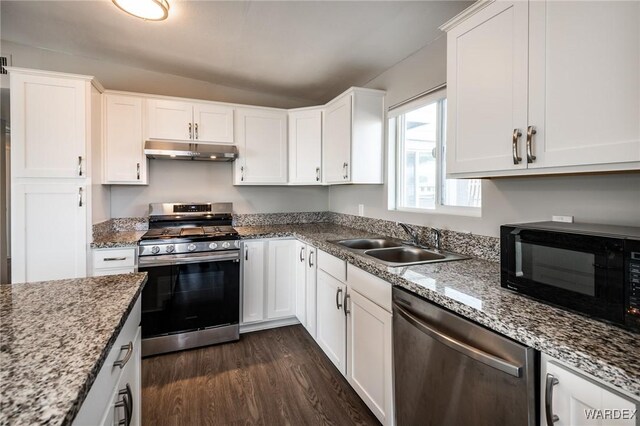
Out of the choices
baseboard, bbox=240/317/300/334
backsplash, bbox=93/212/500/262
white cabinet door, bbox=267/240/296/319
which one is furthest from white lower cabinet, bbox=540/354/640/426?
baseboard, bbox=240/317/300/334

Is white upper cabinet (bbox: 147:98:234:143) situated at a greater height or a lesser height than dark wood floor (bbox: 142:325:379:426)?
greater

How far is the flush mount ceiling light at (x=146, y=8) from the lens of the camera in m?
1.78

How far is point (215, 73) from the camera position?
3.08 meters

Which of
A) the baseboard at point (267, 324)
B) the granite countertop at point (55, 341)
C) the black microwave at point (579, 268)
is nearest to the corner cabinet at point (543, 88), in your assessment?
the black microwave at point (579, 268)

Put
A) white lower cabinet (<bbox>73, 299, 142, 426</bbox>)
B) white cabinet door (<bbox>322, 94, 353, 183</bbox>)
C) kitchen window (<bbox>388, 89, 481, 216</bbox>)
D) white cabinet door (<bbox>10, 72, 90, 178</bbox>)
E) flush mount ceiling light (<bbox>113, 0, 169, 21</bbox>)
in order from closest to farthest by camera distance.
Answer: white lower cabinet (<bbox>73, 299, 142, 426</bbox>), flush mount ceiling light (<bbox>113, 0, 169, 21</bbox>), kitchen window (<bbox>388, 89, 481, 216</bbox>), white cabinet door (<bbox>10, 72, 90, 178</bbox>), white cabinet door (<bbox>322, 94, 353, 183</bbox>)

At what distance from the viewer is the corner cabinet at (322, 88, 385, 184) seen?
2623mm

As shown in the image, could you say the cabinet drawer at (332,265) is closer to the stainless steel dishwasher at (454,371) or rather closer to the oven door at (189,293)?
the stainless steel dishwasher at (454,371)

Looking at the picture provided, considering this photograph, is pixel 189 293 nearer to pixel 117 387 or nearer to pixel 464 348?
pixel 117 387

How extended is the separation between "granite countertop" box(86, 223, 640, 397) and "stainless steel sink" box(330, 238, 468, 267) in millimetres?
201

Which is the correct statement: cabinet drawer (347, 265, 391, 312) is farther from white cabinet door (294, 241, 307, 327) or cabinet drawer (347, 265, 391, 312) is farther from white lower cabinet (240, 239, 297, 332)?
white lower cabinet (240, 239, 297, 332)

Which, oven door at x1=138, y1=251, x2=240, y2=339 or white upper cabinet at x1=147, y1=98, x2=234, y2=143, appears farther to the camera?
white upper cabinet at x1=147, y1=98, x2=234, y2=143

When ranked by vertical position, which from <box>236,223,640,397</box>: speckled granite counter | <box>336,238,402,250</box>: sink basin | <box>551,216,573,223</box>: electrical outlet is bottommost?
<box>236,223,640,397</box>: speckled granite counter

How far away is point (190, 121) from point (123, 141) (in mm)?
596

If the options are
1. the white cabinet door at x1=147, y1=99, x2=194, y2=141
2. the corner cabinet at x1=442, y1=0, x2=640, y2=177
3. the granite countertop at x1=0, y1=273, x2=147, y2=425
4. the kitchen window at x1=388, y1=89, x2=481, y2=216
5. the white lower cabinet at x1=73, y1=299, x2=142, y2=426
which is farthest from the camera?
the white cabinet door at x1=147, y1=99, x2=194, y2=141
